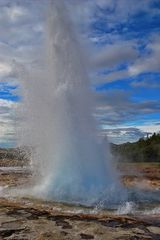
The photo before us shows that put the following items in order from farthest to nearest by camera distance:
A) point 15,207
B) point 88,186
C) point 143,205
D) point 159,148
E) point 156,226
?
1. point 159,148
2. point 88,186
3. point 143,205
4. point 15,207
5. point 156,226

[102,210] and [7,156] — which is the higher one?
[7,156]

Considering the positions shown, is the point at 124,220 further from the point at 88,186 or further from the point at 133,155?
the point at 133,155

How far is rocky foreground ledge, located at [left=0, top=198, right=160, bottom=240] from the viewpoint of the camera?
42.0 ft

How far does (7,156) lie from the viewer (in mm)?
134250

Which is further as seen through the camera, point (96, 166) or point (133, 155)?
point (133, 155)

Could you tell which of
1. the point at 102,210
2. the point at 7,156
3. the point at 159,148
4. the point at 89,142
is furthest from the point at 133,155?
the point at 7,156

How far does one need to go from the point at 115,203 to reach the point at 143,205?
147cm

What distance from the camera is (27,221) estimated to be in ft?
48.9

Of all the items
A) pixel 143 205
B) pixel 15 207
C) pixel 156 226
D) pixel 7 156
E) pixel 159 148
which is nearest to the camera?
pixel 156 226

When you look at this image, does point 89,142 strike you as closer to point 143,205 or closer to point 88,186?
point 88,186

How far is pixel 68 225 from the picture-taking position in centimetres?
1434

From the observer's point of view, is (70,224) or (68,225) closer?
(68,225)

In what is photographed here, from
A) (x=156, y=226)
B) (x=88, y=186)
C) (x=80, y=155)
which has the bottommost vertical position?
(x=156, y=226)

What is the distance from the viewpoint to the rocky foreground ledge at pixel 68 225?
1280 cm
